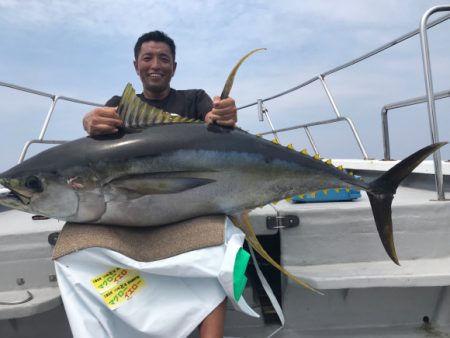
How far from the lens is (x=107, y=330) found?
150 centimetres

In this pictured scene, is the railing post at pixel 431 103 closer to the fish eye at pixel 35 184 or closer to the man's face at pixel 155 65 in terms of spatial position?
the man's face at pixel 155 65

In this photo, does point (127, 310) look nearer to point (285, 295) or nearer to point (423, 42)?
point (285, 295)

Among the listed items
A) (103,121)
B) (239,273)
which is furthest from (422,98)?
(103,121)

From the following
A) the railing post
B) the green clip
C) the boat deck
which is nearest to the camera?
the green clip

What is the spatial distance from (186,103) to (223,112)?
34.4 inches

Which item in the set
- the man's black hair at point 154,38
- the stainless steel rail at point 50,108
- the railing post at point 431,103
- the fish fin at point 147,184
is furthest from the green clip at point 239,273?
the stainless steel rail at point 50,108

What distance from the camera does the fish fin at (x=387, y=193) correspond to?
174 cm

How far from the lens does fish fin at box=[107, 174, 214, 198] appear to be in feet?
5.09

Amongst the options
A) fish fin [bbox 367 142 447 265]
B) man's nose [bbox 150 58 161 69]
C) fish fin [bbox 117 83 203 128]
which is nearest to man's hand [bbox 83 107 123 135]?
fish fin [bbox 117 83 203 128]

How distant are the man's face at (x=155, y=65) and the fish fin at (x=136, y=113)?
0.77m

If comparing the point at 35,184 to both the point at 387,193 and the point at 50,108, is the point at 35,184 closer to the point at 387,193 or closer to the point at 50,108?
the point at 387,193

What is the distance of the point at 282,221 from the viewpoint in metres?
2.04

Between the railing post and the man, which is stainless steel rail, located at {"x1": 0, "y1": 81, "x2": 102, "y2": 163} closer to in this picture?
the man

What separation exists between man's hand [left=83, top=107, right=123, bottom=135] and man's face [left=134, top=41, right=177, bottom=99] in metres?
0.83
